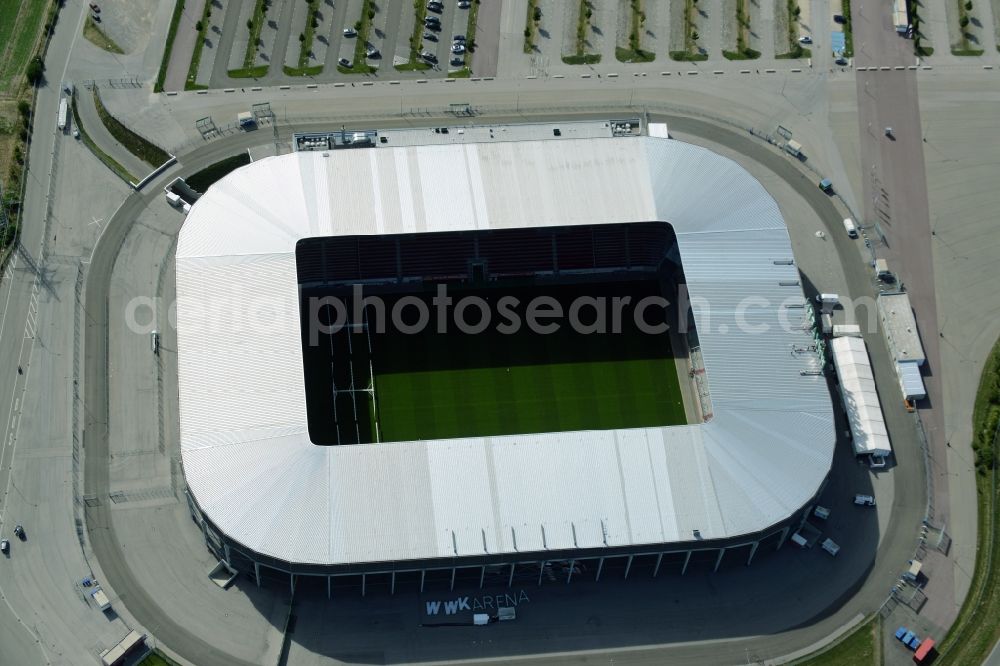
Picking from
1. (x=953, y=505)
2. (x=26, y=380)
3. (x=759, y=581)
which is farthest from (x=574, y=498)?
(x=26, y=380)

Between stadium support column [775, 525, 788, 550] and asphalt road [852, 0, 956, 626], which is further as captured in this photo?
asphalt road [852, 0, 956, 626]

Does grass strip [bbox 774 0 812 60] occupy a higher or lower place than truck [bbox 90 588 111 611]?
higher

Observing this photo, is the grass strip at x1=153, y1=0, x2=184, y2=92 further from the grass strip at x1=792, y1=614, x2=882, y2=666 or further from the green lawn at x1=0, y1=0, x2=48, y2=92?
the grass strip at x1=792, y1=614, x2=882, y2=666

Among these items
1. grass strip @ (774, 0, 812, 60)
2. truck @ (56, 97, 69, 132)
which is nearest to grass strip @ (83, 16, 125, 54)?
truck @ (56, 97, 69, 132)

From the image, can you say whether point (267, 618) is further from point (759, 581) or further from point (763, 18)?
point (763, 18)

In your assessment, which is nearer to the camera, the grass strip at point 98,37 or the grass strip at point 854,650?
the grass strip at point 854,650

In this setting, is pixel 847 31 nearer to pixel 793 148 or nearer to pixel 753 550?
pixel 793 148

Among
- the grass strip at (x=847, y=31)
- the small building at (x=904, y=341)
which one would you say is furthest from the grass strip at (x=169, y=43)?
the small building at (x=904, y=341)

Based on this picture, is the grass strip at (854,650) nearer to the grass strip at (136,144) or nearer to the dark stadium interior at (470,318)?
the dark stadium interior at (470,318)
